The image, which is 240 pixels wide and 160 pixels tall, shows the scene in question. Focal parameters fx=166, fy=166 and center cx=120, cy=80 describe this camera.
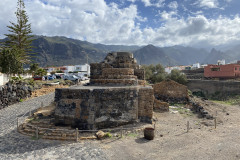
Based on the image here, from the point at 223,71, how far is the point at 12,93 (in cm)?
4137

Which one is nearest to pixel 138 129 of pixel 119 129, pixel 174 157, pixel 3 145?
pixel 119 129

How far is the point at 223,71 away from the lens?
38.6m

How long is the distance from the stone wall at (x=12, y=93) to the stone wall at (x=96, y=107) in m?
9.20

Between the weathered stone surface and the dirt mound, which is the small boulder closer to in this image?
the weathered stone surface

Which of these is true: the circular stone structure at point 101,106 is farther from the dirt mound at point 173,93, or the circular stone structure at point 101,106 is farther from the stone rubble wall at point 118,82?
the dirt mound at point 173,93

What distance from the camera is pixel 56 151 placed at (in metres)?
7.73

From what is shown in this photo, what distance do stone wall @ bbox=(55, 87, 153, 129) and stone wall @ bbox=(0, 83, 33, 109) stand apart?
920 cm

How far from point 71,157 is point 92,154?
36.3 inches

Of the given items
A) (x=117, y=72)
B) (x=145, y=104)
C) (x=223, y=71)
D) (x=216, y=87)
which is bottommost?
(x=216, y=87)

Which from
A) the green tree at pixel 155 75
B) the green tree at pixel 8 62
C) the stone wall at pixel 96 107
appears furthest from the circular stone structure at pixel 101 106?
the green tree at pixel 155 75

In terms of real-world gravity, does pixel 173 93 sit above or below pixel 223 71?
below

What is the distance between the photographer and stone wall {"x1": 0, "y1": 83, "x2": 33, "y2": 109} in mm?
15834

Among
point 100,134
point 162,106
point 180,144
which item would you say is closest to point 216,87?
point 162,106

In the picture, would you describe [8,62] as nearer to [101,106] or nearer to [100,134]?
[101,106]
